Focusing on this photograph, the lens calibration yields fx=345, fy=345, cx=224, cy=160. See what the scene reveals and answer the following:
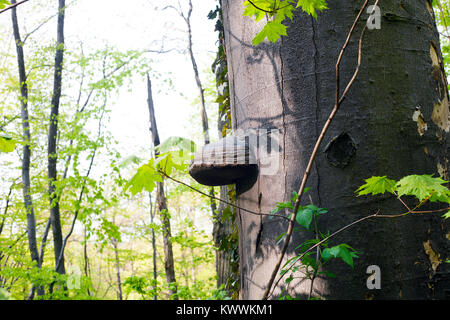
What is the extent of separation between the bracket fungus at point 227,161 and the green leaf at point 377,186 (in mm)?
379

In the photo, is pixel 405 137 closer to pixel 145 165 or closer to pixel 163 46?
pixel 145 165

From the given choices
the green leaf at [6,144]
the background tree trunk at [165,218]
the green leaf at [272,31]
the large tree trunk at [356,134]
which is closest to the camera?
the green leaf at [6,144]

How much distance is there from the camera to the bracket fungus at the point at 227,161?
48.2 inches

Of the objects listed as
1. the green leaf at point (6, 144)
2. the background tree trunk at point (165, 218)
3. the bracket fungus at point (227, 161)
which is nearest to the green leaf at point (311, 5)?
the bracket fungus at point (227, 161)

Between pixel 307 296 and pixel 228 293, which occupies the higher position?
pixel 307 296

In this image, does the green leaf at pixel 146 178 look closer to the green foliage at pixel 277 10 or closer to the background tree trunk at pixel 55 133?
the green foliage at pixel 277 10

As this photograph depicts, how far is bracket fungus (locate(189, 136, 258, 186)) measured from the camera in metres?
1.22

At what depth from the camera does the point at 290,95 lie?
116 centimetres

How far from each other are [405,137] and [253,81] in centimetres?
55

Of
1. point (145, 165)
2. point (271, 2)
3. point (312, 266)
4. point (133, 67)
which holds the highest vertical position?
point (133, 67)

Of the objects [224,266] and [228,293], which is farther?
[224,266]

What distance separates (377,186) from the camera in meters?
0.97

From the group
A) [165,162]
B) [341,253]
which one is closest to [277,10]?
[165,162]
